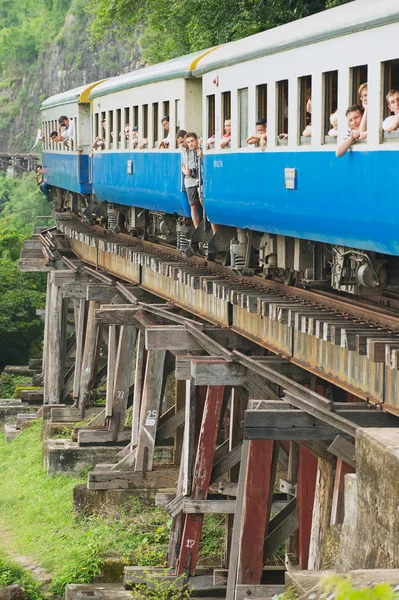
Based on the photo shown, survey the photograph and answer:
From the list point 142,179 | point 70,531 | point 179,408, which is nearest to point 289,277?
point 142,179

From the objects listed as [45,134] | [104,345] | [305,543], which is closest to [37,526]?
[305,543]

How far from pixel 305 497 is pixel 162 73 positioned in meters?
5.80

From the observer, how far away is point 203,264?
14.9 metres

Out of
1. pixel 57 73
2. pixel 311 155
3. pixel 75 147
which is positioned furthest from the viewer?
pixel 57 73

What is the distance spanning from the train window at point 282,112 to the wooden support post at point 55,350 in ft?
42.6

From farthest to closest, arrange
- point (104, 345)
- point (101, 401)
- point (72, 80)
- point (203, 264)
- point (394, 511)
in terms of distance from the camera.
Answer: point (72, 80) < point (104, 345) < point (101, 401) < point (203, 264) < point (394, 511)

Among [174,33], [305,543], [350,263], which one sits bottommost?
[305,543]

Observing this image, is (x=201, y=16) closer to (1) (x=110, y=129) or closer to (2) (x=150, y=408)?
(1) (x=110, y=129)

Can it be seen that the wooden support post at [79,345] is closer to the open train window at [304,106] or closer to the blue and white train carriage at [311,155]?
the blue and white train carriage at [311,155]

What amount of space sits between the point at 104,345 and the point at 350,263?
19160mm

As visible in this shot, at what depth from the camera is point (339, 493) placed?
9008 millimetres

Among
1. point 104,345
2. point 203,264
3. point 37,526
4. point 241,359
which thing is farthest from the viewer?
point 104,345

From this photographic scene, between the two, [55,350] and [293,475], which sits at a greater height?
[293,475]

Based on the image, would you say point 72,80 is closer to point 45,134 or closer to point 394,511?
point 45,134
